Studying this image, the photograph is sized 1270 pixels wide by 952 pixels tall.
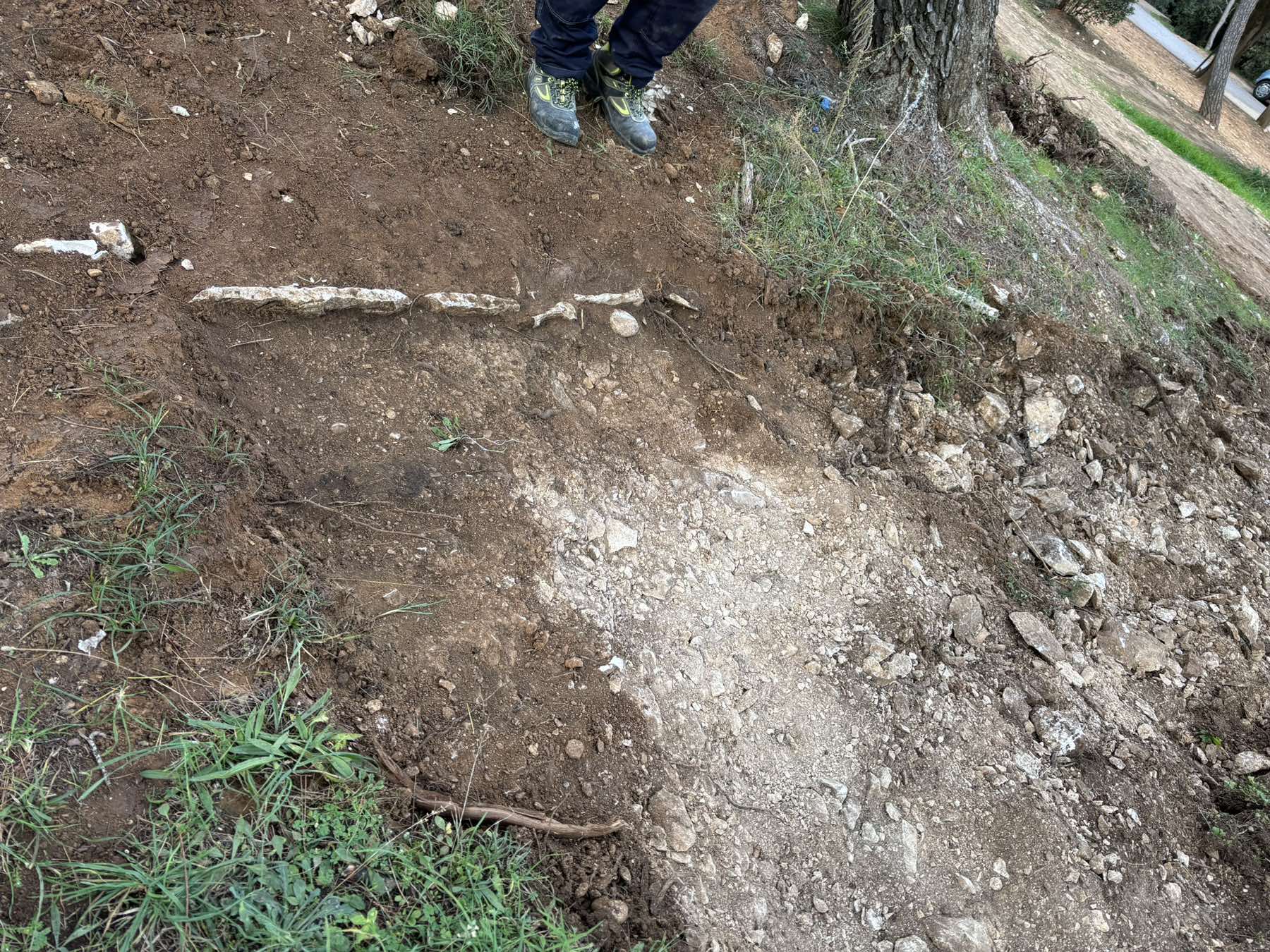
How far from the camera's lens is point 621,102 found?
3.00 metres

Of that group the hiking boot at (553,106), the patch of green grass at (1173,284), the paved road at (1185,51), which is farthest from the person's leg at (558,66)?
the paved road at (1185,51)

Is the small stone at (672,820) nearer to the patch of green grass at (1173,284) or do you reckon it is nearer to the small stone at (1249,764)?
the small stone at (1249,764)

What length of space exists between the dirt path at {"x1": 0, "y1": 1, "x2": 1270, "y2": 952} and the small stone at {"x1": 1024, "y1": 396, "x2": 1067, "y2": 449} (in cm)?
3

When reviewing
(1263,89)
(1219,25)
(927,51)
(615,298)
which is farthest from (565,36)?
(1219,25)

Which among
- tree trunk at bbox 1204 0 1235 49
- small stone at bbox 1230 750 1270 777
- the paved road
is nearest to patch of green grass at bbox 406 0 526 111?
small stone at bbox 1230 750 1270 777

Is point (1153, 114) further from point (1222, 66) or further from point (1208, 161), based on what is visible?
point (1222, 66)

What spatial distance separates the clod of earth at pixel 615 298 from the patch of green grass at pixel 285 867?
5.18 feet

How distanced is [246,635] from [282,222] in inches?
51.5

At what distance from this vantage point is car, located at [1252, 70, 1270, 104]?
13961 mm

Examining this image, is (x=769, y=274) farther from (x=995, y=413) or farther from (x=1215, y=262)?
(x=1215, y=262)

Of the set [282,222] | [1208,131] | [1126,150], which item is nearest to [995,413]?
[282,222]

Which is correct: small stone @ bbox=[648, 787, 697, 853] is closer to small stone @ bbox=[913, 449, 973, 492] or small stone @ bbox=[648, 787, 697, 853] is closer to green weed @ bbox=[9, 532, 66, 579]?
green weed @ bbox=[9, 532, 66, 579]

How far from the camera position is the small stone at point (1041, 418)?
10.7 ft

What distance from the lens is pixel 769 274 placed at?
301 centimetres
